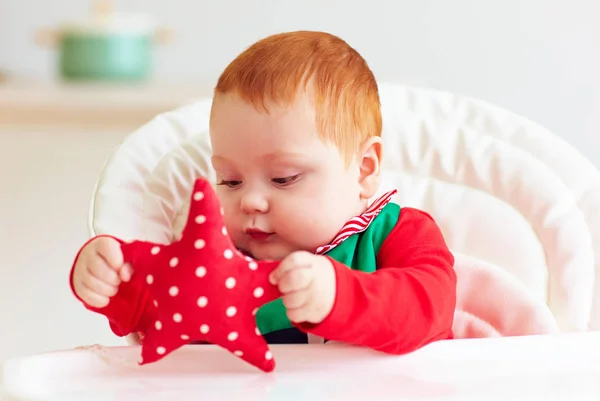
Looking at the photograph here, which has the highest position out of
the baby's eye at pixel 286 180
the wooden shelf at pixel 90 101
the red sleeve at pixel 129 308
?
the baby's eye at pixel 286 180

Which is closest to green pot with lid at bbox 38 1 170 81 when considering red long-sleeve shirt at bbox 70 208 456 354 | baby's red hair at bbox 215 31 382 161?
baby's red hair at bbox 215 31 382 161

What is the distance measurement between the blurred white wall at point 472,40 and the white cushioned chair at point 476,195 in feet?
2.60

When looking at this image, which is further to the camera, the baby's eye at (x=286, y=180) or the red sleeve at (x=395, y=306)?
the baby's eye at (x=286, y=180)

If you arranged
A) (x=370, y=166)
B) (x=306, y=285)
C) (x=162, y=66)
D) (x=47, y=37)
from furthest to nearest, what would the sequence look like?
1. (x=162, y=66)
2. (x=47, y=37)
3. (x=370, y=166)
4. (x=306, y=285)

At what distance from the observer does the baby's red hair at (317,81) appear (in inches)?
32.9

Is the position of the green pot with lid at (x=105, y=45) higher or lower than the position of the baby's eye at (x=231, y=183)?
lower

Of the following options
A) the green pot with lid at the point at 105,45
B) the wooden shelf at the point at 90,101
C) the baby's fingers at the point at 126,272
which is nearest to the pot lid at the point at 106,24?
the green pot with lid at the point at 105,45

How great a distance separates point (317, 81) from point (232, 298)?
285 mm

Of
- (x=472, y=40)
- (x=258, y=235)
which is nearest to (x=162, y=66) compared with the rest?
(x=472, y=40)

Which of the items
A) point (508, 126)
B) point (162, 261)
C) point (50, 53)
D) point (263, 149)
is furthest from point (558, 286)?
point (50, 53)

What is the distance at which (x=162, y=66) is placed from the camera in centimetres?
A: 204

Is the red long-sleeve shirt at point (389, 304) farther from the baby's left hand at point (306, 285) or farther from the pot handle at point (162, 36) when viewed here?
the pot handle at point (162, 36)

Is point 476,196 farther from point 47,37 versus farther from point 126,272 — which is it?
point 47,37

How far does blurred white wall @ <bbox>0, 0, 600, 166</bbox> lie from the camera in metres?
1.92
